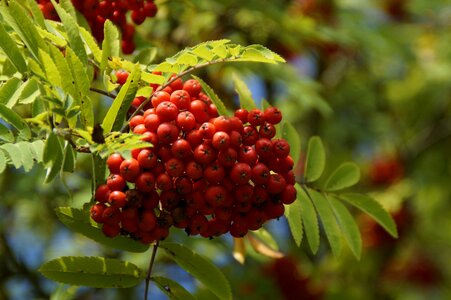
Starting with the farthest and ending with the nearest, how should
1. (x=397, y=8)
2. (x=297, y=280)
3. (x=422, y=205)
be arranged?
(x=397, y=8), (x=422, y=205), (x=297, y=280)

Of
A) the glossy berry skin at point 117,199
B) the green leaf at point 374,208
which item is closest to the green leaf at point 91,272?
the glossy berry skin at point 117,199

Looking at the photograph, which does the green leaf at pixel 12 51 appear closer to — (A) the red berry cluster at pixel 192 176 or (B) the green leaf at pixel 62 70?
(B) the green leaf at pixel 62 70

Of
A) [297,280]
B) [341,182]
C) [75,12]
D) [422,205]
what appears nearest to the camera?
[75,12]

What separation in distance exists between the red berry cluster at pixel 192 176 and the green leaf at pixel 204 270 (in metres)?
0.18

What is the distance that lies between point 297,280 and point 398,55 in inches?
61.4

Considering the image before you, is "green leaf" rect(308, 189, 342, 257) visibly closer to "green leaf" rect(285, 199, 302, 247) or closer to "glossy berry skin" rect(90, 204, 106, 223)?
"green leaf" rect(285, 199, 302, 247)

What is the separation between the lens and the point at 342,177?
254 cm

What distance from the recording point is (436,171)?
19.5 ft

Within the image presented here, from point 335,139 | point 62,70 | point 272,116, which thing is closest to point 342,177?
point 272,116

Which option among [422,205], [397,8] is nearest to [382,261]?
[422,205]

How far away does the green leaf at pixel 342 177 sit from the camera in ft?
8.18

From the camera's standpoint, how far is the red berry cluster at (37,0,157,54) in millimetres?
2328

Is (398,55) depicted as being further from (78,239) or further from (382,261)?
(78,239)

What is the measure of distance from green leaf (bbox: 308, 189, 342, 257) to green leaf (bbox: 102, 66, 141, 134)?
741 millimetres
